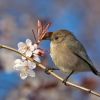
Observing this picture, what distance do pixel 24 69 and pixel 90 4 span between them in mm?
2604

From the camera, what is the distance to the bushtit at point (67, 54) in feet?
7.75

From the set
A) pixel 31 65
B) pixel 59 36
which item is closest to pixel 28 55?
pixel 31 65

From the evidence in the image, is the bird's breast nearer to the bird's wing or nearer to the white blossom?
the bird's wing

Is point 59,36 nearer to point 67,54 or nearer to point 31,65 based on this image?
point 67,54

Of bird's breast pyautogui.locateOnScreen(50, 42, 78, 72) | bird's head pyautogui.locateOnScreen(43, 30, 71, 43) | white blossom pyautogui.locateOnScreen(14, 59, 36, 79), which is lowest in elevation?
white blossom pyautogui.locateOnScreen(14, 59, 36, 79)

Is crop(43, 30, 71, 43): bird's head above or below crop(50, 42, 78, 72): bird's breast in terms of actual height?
above

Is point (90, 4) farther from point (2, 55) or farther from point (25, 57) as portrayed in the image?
point (25, 57)

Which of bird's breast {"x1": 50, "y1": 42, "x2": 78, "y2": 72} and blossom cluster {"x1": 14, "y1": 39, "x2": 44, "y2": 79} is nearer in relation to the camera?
blossom cluster {"x1": 14, "y1": 39, "x2": 44, "y2": 79}

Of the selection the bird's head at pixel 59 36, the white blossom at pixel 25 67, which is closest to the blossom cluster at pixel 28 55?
the white blossom at pixel 25 67

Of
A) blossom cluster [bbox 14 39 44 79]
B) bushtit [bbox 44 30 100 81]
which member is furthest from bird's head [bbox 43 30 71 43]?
blossom cluster [bbox 14 39 44 79]

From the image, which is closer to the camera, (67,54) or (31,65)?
(31,65)

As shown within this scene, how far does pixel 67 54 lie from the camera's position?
2410 millimetres

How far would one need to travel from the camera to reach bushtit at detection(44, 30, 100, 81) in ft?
7.75

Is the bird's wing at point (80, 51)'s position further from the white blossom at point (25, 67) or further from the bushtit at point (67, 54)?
the white blossom at point (25, 67)
